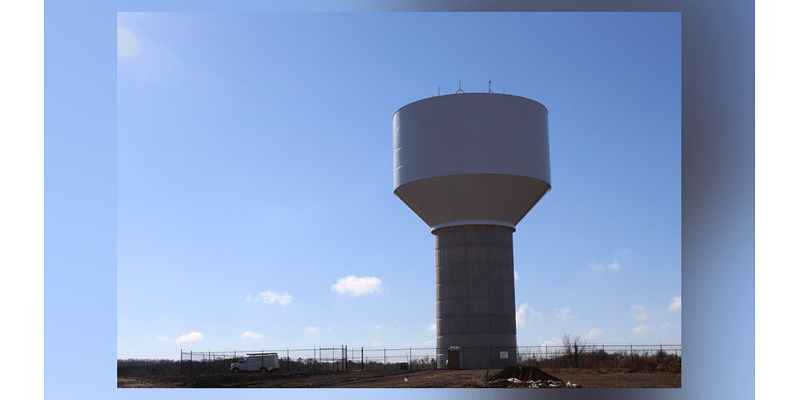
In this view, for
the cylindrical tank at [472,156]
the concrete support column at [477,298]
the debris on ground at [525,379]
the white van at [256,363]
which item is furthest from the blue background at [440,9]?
the white van at [256,363]

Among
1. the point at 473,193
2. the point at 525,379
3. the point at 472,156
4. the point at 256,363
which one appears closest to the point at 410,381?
the point at 525,379

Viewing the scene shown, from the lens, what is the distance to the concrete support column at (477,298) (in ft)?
104

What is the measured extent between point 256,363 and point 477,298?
12296 mm

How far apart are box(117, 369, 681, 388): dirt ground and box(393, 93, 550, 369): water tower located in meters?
2.63

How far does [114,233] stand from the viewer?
19.2 m

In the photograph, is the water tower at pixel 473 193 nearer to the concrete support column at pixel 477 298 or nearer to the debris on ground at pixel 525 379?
the concrete support column at pixel 477 298

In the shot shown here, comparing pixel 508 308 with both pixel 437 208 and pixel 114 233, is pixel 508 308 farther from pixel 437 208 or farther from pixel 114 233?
pixel 114 233

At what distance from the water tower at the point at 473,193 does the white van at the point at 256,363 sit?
936 cm

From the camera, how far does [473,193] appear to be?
101 ft

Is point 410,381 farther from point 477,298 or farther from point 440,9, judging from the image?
point 440,9

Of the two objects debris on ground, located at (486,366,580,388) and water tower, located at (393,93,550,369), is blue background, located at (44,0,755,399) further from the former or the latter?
water tower, located at (393,93,550,369)

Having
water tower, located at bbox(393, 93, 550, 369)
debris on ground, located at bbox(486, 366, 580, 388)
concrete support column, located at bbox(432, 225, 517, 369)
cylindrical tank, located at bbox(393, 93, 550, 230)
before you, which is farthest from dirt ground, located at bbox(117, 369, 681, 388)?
cylindrical tank, located at bbox(393, 93, 550, 230)

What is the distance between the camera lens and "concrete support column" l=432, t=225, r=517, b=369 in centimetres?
3164
